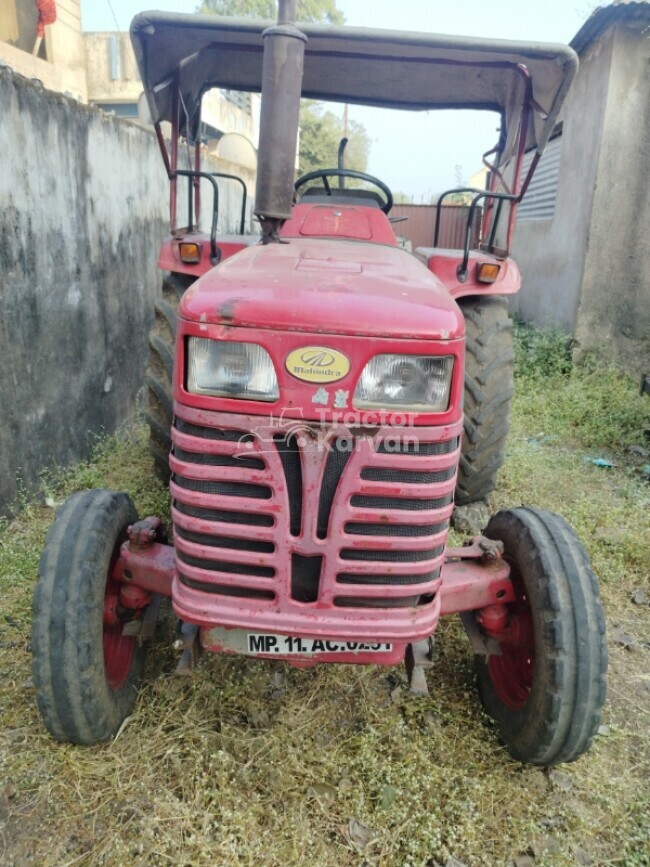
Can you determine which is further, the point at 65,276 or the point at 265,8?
the point at 265,8

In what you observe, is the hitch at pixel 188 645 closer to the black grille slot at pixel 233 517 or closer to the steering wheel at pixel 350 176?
the black grille slot at pixel 233 517

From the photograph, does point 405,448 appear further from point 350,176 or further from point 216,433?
point 350,176

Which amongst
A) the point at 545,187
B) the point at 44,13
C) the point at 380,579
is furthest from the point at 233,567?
the point at 44,13

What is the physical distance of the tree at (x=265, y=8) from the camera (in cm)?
2789

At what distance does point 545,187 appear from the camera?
8266mm

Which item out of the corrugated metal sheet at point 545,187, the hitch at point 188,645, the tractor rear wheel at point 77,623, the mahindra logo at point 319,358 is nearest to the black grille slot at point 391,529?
the mahindra logo at point 319,358

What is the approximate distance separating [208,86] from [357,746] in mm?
3430

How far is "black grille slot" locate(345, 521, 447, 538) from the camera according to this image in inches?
72.8

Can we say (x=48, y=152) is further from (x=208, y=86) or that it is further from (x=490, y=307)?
(x=490, y=307)

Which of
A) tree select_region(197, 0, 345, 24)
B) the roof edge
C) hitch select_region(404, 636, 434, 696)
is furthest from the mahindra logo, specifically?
tree select_region(197, 0, 345, 24)

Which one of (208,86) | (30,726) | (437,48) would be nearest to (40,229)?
(208,86)

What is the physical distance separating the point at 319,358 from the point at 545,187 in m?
7.64

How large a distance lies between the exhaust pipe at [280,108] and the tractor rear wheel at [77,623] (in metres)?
1.15

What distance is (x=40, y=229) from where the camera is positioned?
3.71 metres
